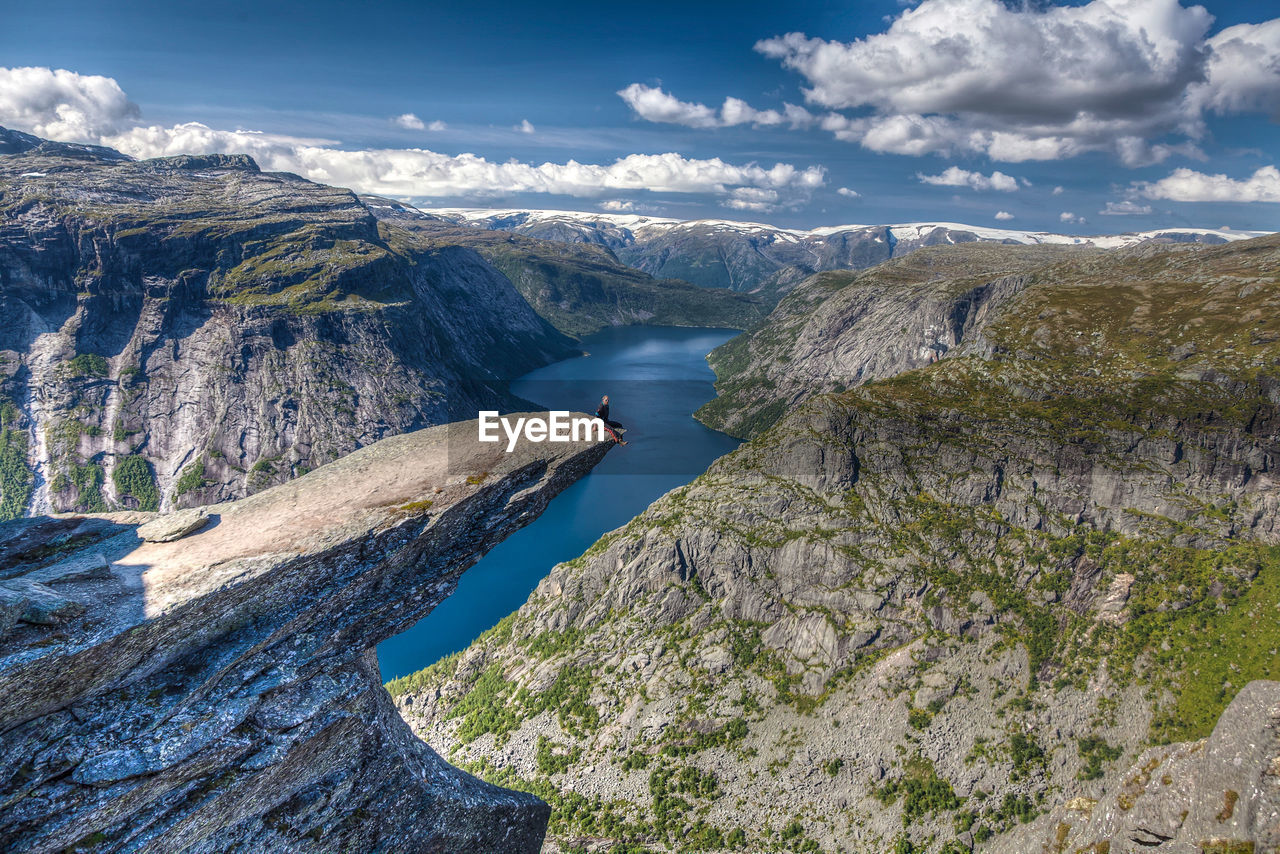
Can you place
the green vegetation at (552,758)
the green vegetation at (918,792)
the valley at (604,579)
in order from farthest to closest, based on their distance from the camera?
Result: 1. the green vegetation at (552,758)
2. the green vegetation at (918,792)
3. the valley at (604,579)

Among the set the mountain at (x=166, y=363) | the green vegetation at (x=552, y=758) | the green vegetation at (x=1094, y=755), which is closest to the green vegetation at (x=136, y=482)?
the mountain at (x=166, y=363)

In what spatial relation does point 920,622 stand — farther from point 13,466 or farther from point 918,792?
point 13,466

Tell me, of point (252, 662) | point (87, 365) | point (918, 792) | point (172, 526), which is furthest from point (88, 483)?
point (918, 792)

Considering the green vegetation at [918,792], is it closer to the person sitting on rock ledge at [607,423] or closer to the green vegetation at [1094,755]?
the green vegetation at [1094,755]

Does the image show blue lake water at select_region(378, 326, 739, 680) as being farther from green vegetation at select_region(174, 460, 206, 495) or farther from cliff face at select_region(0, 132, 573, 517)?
green vegetation at select_region(174, 460, 206, 495)

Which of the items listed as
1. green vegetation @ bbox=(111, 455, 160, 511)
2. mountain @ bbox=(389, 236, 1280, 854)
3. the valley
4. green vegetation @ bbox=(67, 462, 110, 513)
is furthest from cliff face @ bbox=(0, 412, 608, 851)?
green vegetation @ bbox=(67, 462, 110, 513)

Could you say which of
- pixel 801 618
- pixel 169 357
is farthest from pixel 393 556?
pixel 169 357
